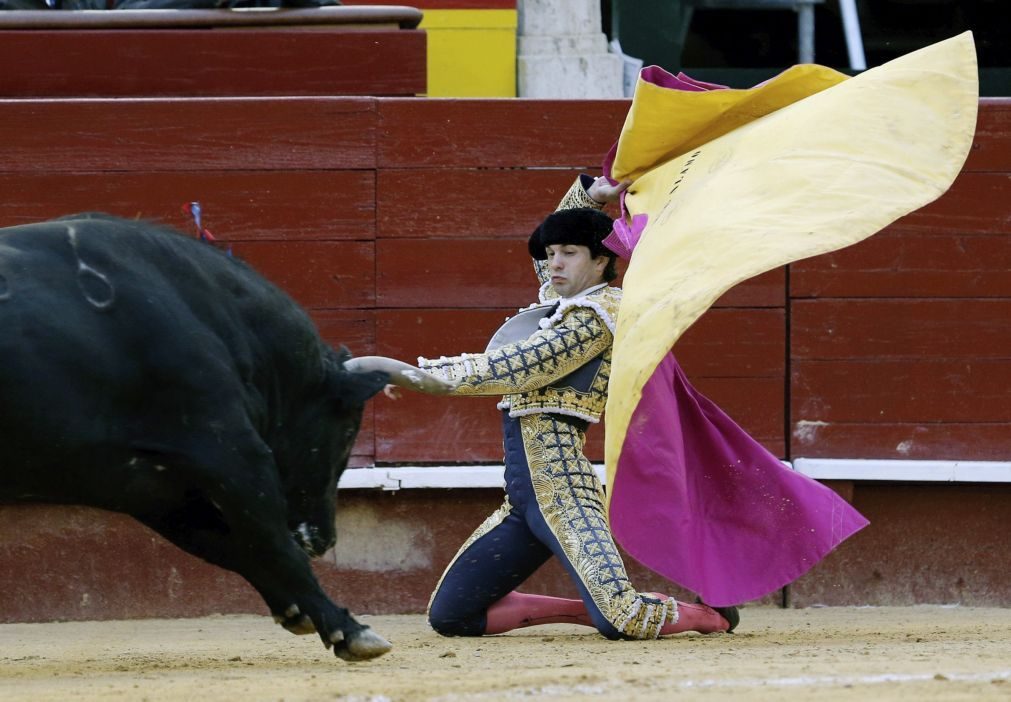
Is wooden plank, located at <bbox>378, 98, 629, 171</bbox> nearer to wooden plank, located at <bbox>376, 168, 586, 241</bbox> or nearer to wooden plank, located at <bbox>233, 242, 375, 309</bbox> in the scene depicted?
wooden plank, located at <bbox>376, 168, 586, 241</bbox>

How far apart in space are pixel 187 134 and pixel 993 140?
261cm

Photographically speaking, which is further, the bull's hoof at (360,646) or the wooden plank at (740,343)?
the wooden plank at (740,343)

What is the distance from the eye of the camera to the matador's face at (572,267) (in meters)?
4.61

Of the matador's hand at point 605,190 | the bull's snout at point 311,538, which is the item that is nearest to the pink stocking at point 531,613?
the bull's snout at point 311,538

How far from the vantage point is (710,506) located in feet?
15.7

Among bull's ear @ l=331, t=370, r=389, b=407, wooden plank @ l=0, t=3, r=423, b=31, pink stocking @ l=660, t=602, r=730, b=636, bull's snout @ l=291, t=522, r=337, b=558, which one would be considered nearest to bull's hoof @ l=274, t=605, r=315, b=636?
bull's snout @ l=291, t=522, r=337, b=558

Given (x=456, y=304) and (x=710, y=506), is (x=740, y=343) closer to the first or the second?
(x=456, y=304)

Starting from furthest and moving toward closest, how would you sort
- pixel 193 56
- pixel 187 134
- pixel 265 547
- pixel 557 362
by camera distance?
pixel 193 56
pixel 187 134
pixel 557 362
pixel 265 547

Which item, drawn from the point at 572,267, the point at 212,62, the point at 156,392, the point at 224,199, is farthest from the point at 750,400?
the point at 156,392

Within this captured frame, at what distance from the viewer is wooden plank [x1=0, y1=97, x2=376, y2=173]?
5.68 metres

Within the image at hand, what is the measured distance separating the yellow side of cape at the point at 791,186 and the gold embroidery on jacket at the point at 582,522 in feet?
0.97

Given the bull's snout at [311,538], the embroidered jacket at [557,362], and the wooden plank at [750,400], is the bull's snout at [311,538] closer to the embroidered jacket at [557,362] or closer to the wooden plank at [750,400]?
the embroidered jacket at [557,362]

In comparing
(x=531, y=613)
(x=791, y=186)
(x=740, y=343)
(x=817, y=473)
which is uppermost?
(x=791, y=186)

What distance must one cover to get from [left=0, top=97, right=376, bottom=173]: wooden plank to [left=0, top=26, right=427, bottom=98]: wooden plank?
20 cm
